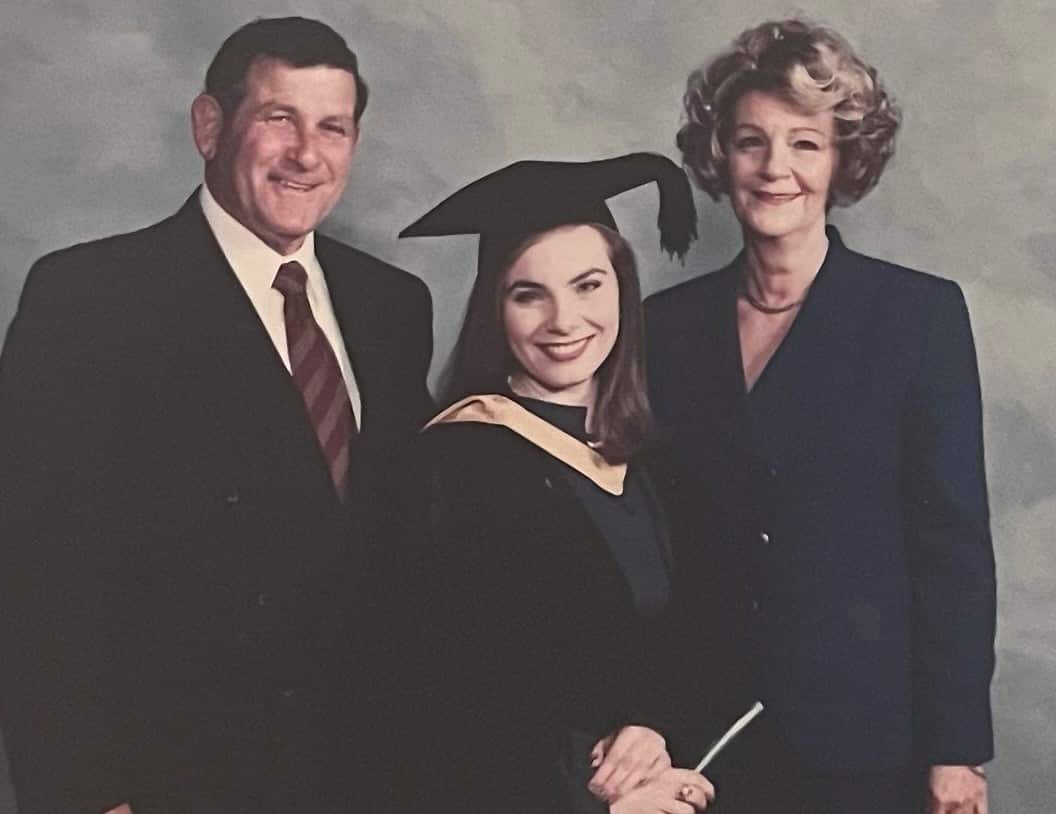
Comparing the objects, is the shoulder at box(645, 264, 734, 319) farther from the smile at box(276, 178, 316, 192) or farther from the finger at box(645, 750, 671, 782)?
the finger at box(645, 750, 671, 782)

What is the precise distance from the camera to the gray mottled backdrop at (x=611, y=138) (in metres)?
1.99

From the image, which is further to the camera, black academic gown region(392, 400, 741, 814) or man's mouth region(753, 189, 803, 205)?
man's mouth region(753, 189, 803, 205)

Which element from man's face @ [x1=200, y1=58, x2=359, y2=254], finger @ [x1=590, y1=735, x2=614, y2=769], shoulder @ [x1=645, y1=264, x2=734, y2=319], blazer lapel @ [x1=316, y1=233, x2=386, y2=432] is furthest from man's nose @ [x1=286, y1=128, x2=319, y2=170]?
finger @ [x1=590, y1=735, x2=614, y2=769]

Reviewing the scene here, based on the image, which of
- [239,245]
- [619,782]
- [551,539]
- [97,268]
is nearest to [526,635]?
[551,539]

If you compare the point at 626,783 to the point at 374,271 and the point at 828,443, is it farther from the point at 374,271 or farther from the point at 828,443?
the point at 374,271

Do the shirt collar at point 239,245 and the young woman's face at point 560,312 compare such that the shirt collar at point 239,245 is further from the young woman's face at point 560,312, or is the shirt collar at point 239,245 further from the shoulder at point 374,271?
the young woman's face at point 560,312

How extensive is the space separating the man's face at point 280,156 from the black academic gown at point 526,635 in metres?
0.38

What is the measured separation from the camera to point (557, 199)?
1.99m

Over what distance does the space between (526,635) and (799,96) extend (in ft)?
2.72

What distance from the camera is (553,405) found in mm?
1959

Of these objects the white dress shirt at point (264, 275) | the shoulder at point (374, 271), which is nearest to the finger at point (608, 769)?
the white dress shirt at point (264, 275)

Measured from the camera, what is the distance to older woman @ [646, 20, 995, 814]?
1938 millimetres

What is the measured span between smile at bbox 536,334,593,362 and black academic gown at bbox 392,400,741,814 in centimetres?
12

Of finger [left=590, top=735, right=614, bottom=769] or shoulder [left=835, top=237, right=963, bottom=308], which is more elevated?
shoulder [left=835, top=237, right=963, bottom=308]
